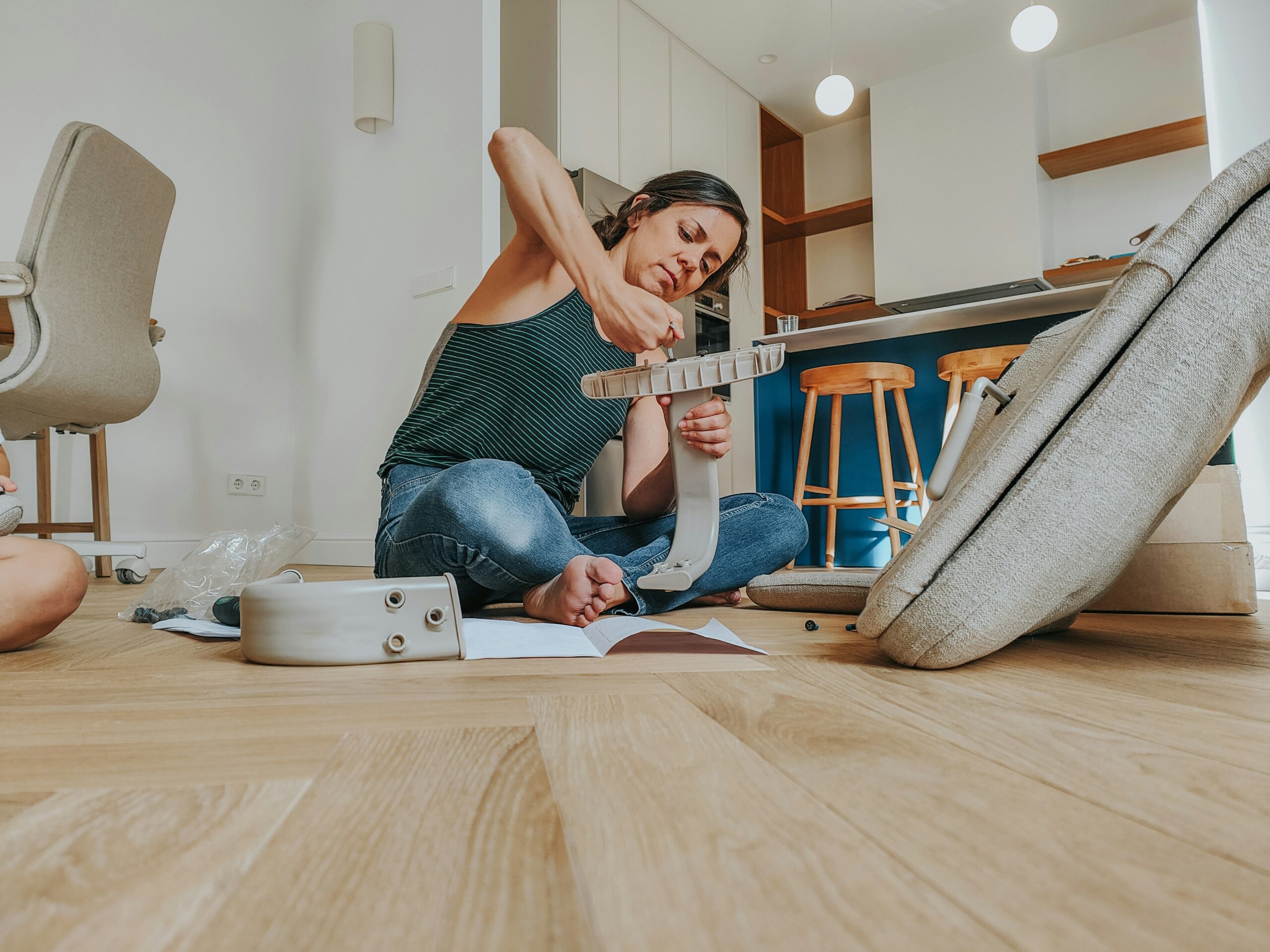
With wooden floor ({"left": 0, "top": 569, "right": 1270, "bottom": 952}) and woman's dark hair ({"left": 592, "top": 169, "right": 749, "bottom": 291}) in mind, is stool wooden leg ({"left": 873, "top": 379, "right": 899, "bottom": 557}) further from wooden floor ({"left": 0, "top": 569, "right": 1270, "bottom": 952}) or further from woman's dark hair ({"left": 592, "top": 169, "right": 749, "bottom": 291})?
wooden floor ({"left": 0, "top": 569, "right": 1270, "bottom": 952})

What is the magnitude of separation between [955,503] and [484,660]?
433 millimetres

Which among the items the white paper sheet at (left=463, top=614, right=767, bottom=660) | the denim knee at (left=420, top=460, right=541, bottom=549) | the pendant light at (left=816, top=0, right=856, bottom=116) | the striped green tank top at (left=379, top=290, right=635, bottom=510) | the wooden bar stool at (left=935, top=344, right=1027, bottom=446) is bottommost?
the white paper sheet at (left=463, top=614, right=767, bottom=660)

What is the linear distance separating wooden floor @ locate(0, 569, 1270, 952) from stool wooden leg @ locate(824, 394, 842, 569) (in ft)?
7.59

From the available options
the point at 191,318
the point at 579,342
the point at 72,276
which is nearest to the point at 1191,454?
the point at 579,342

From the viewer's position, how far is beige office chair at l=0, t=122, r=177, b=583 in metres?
1.52

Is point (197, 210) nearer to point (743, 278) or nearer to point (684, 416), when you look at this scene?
point (743, 278)

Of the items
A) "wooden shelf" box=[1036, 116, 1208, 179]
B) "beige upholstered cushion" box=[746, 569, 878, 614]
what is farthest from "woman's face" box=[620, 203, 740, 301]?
"wooden shelf" box=[1036, 116, 1208, 179]

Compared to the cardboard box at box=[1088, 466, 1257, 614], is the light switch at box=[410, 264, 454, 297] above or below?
above

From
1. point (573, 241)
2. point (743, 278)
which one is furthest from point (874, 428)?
point (573, 241)

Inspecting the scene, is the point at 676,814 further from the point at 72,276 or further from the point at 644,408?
the point at 72,276

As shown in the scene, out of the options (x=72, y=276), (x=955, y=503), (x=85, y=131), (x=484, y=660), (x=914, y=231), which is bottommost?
(x=484, y=660)

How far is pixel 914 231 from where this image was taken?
3861 millimetres

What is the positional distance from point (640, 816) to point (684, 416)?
751 mm

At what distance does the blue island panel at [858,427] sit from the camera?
9.11 feet
